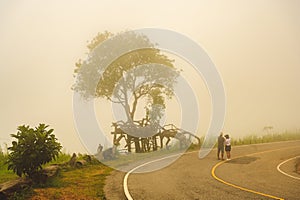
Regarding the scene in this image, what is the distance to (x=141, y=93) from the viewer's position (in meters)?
32.8

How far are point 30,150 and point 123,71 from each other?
19.9m

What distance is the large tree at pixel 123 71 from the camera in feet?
103

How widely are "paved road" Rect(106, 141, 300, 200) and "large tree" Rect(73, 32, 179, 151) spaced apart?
45.9 feet

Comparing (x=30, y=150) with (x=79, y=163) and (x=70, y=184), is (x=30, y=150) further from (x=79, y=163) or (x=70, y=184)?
(x=79, y=163)

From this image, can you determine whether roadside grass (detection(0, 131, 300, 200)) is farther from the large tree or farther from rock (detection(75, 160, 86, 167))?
the large tree

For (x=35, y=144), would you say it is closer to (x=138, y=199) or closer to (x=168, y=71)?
(x=138, y=199)

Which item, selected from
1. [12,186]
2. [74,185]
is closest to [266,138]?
[74,185]

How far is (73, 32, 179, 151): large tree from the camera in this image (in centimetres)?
3153

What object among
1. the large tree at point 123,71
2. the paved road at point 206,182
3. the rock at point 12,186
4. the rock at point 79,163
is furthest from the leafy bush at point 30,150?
the large tree at point 123,71

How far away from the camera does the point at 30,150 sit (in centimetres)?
1299

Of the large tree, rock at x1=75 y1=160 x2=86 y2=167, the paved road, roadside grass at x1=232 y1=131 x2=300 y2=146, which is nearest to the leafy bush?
the paved road

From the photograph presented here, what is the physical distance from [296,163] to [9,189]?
59.9 feet

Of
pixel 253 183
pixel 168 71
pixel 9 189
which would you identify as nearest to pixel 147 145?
pixel 168 71

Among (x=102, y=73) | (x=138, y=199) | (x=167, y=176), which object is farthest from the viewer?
(x=102, y=73)
